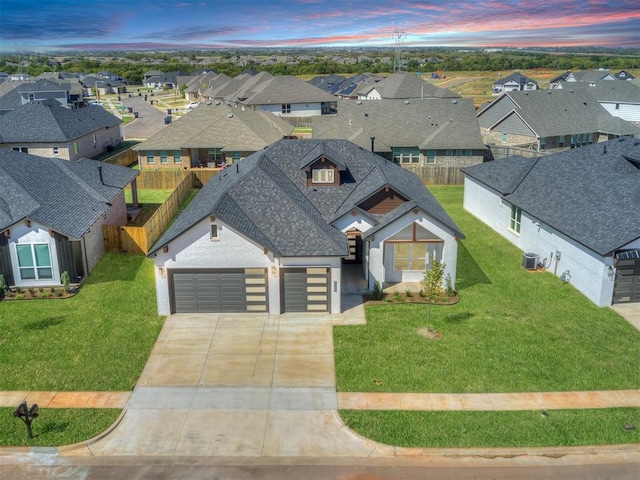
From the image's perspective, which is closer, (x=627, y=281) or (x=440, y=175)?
(x=627, y=281)

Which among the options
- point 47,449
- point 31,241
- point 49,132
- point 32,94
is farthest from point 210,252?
point 32,94

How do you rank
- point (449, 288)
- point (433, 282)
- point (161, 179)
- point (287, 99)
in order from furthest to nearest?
point (287, 99) → point (161, 179) → point (449, 288) → point (433, 282)

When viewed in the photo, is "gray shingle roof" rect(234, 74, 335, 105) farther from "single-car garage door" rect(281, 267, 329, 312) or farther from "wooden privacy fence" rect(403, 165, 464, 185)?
"single-car garage door" rect(281, 267, 329, 312)

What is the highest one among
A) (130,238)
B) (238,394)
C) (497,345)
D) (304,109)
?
(304,109)

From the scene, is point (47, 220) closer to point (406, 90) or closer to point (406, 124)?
point (406, 124)

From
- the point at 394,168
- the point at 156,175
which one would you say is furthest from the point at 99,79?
the point at 394,168

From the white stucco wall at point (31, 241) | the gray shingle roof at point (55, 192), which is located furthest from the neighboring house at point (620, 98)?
the white stucco wall at point (31, 241)

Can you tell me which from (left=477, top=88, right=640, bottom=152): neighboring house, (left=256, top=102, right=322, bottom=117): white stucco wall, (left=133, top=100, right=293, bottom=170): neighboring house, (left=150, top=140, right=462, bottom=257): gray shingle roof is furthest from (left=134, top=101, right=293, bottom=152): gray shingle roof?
(left=256, top=102, right=322, bottom=117): white stucco wall
